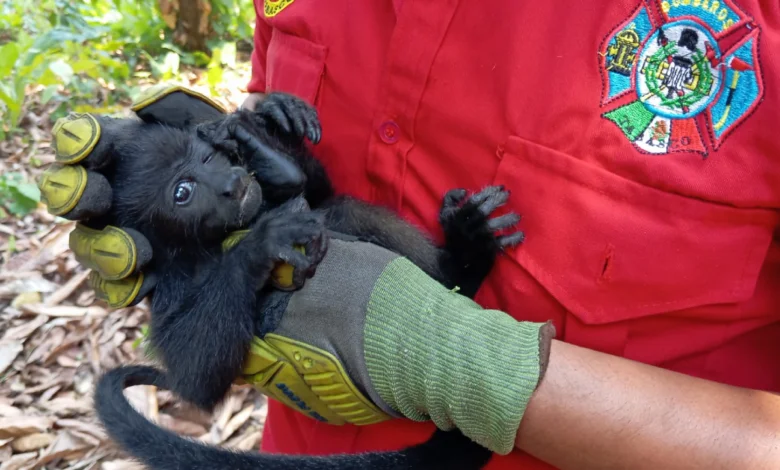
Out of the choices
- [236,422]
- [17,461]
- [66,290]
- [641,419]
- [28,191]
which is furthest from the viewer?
[28,191]

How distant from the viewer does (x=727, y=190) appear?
36.7 inches

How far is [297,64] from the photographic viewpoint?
4.53ft

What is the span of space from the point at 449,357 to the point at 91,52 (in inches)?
147

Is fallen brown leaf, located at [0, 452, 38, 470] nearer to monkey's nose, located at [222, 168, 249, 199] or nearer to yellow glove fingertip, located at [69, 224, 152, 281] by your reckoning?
yellow glove fingertip, located at [69, 224, 152, 281]

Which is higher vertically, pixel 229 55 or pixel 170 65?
pixel 229 55

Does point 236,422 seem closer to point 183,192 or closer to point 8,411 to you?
point 8,411

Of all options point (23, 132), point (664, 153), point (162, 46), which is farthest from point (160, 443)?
point (162, 46)

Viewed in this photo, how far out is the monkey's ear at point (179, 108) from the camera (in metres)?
1.51

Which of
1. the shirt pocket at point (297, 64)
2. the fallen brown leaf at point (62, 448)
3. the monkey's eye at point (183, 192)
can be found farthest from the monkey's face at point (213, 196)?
the fallen brown leaf at point (62, 448)

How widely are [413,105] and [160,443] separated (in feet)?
2.71

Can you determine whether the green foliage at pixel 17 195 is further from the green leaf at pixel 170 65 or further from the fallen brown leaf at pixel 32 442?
the fallen brown leaf at pixel 32 442

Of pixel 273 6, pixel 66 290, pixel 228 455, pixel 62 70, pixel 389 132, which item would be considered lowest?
pixel 66 290

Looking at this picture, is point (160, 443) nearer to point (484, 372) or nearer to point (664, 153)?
point (484, 372)

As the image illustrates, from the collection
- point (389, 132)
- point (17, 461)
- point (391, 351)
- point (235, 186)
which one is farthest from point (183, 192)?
point (17, 461)
